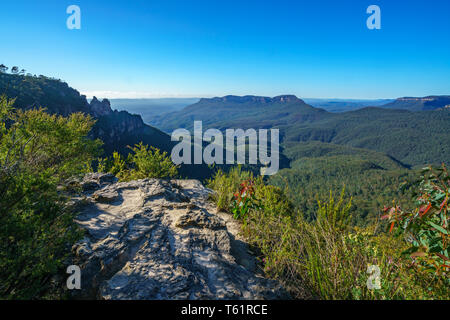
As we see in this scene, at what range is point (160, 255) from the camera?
2.39m

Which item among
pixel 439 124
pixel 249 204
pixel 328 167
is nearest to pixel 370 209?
pixel 328 167

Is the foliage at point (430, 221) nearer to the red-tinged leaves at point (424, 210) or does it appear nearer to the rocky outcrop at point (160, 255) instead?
the red-tinged leaves at point (424, 210)

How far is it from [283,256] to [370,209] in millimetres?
62504

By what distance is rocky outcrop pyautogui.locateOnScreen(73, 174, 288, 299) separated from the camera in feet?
6.21

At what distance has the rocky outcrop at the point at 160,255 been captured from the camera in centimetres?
189

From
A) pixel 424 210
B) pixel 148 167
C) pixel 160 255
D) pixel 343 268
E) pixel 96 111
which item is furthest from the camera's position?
pixel 96 111

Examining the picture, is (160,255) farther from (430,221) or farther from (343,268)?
(430,221)

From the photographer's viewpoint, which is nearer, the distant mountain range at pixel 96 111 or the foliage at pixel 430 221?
the foliage at pixel 430 221

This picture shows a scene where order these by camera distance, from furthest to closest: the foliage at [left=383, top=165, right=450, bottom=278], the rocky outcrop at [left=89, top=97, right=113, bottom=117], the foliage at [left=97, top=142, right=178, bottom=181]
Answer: the rocky outcrop at [left=89, top=97, right=113, bottom=117] < the foliage at [left=97, top=142, right=178, bottom=181] < the foliage at [left=383, top=165, right=450, bottom=278]

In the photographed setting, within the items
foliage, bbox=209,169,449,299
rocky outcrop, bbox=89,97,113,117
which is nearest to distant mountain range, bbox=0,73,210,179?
rocky outcrop, bbox=89,97,113,117

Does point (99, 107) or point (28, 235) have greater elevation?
point (99, 107)

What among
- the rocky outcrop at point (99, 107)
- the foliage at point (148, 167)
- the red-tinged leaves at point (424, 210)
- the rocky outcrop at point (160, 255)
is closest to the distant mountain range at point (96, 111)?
the rocky outcrop at point (99, 107)

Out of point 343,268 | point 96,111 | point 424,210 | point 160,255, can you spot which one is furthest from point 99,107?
point 424,210

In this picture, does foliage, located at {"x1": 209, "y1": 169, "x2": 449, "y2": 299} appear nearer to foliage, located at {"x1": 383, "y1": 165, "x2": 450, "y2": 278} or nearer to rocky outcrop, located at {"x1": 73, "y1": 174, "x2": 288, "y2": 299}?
foliage, located at {"x1": 383, "y1": 165, "x2": 450, "y2": 278}
